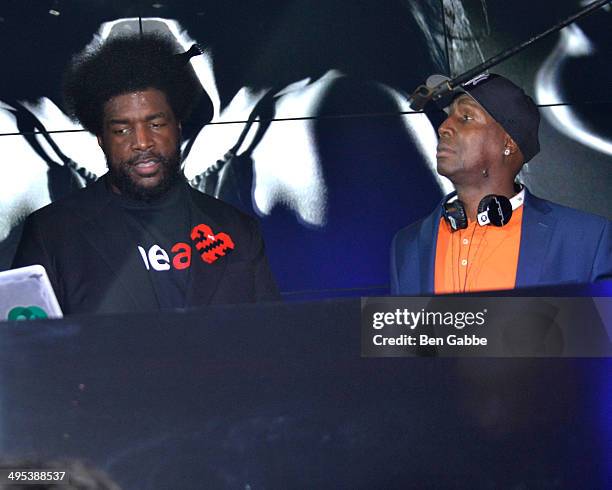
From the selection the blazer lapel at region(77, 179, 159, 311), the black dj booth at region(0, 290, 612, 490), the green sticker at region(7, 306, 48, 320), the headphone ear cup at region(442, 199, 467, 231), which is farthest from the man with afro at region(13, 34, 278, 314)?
the black dj booth at region(0, 290, 612, 490)

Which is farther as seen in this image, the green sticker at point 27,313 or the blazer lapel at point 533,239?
the blazer lapel at point 533,239

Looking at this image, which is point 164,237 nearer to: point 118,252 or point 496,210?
point 118,252

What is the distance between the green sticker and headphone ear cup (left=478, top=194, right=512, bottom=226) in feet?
3.66

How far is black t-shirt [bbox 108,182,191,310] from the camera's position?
8.34 ft

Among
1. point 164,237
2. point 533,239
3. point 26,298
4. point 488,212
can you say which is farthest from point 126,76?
point 533,239

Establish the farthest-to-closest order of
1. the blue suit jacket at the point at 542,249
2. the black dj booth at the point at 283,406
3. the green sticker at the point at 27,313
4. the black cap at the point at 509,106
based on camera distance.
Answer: the black cap at the point at 509,106 < the blue suit jacket at the point at 542,249 < the green sticker at the point at 27,313 < the black dj booth at the point at 283,406

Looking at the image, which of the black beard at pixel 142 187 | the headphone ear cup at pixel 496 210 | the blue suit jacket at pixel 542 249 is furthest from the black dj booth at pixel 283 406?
the black beard at pixel 142 187

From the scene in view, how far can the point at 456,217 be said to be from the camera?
2.46 metres

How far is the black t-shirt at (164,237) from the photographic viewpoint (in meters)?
2.54

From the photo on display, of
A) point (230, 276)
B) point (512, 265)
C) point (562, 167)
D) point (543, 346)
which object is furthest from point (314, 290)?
point (543, 346)

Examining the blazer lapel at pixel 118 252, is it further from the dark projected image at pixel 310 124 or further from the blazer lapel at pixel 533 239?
the blazer lapel at pixel 533 239

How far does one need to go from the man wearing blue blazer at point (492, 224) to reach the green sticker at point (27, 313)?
0.92 metres

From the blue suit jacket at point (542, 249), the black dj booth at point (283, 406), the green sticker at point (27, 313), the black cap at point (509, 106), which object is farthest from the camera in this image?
the black cap at point (509, 106)

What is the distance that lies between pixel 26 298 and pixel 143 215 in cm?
72
